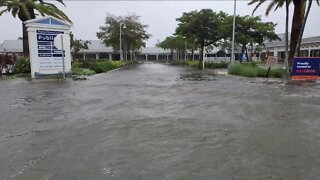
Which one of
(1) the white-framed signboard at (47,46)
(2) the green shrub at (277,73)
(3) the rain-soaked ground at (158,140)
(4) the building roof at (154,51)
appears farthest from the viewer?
(4) the building roof at (154,51)

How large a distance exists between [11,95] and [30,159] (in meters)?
8.91

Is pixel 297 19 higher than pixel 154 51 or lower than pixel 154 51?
higher

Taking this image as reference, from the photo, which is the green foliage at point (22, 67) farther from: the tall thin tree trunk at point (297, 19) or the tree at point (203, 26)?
the tree at point (203, 26)

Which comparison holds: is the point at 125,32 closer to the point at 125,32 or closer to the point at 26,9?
the point at 125,32

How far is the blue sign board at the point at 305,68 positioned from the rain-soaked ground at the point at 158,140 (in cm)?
1253

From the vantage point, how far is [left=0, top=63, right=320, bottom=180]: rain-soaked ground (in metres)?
5.16

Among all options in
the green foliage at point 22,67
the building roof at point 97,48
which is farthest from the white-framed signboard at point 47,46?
the building roof at point 97,48

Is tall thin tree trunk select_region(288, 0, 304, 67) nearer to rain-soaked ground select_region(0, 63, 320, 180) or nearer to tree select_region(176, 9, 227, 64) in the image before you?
rain-soaked ground select_region(0, 63, 320, 180)

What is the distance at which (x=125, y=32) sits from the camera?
66.3 m

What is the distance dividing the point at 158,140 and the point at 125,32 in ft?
200

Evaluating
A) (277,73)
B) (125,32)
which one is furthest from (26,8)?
(125,32)

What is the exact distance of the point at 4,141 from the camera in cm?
677

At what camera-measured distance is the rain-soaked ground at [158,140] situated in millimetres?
5164

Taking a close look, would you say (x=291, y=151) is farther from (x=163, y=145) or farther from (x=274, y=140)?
(x=163, y=145)
